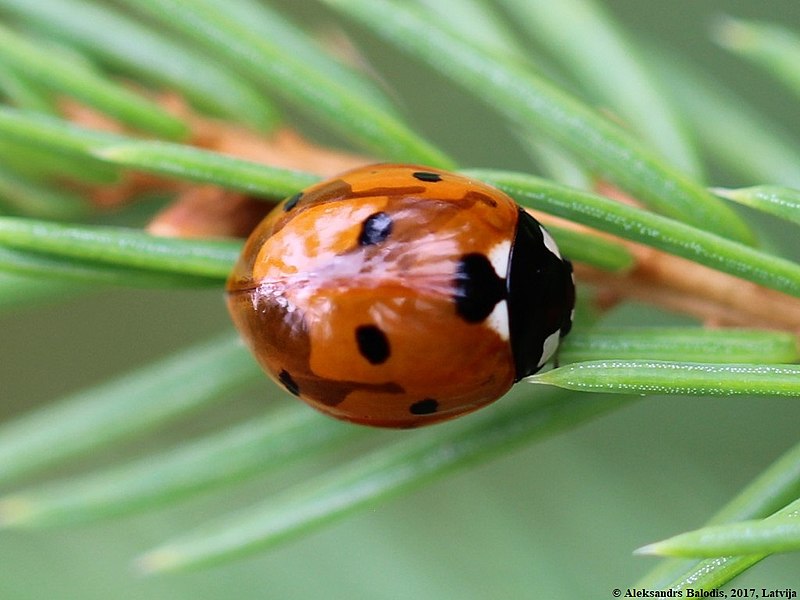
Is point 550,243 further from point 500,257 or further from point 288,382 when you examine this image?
point 288,382

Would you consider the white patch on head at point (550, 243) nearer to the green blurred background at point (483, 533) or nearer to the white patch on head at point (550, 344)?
the white patch on head at point (550, 344)

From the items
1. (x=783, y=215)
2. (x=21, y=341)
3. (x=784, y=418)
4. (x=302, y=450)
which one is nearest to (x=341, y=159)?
(x=302, y=450)

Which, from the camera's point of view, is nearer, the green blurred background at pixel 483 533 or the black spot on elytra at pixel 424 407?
the black spot on elytra at pixel 424 407

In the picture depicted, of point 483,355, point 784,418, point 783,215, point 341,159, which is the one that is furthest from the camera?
point 784,418

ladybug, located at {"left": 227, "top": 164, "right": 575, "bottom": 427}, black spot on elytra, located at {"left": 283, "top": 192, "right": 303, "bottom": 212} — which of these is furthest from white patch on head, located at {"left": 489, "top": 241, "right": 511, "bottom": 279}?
black spot on elytra, located at {"left": 283, "top": 192, "right": 303, "bottom": 212}

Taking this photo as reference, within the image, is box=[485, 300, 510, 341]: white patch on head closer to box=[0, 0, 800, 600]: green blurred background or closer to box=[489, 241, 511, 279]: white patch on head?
box=[489, 241, 511, 279]: white patch on head

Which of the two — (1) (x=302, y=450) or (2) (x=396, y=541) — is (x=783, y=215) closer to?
(1) (x=302, y=450)

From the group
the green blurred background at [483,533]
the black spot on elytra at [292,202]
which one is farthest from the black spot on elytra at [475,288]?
the green blurred background at [483,533]
